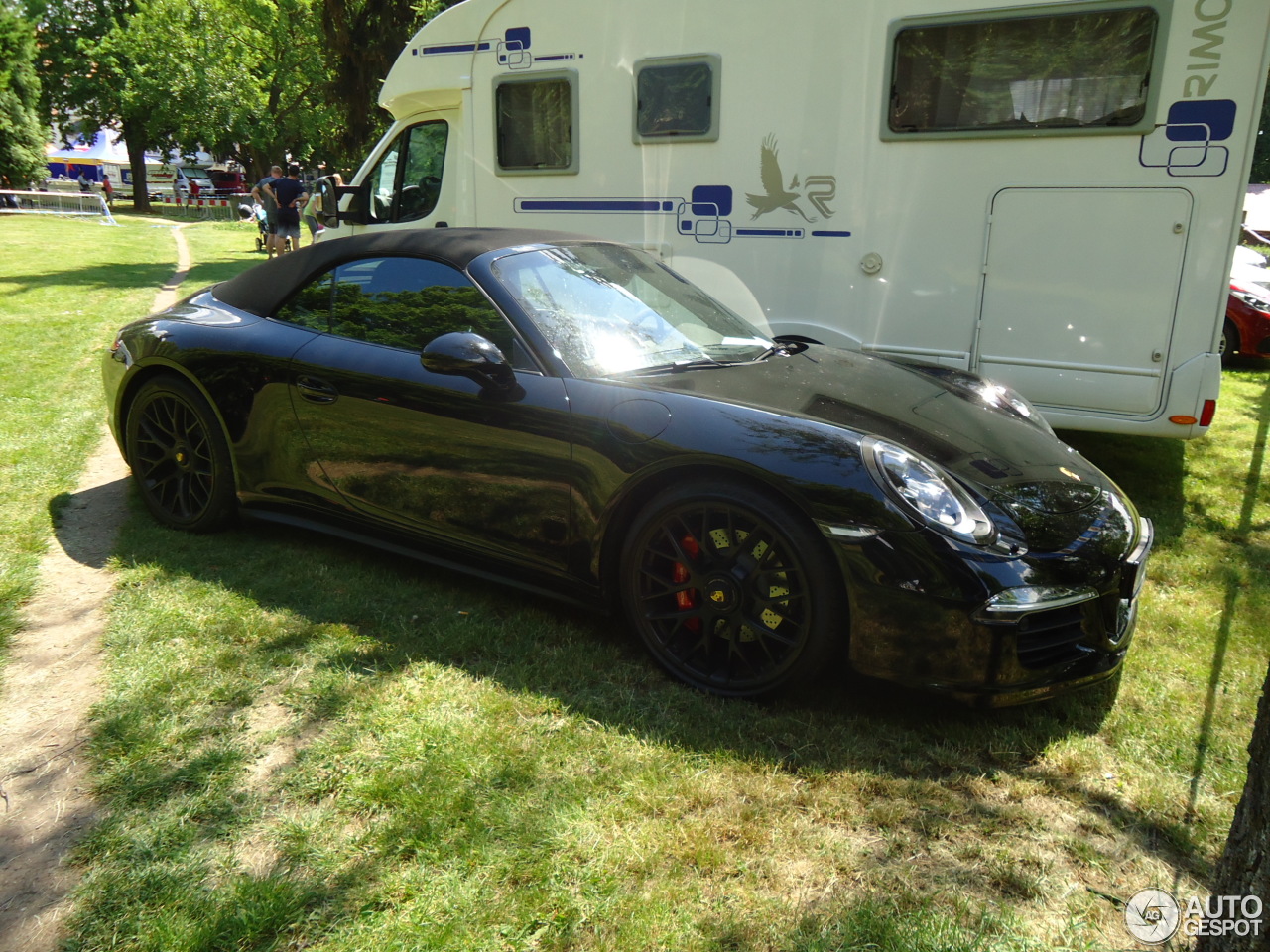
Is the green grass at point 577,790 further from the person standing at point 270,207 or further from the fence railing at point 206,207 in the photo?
the fence railing at point 206,207

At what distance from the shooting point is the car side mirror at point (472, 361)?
10.9 feet

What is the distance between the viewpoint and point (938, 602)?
8.87ft

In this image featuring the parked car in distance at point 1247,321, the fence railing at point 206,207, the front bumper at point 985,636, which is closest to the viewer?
the front bumper at point 985,636

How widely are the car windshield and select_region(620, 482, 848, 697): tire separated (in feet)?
2.25

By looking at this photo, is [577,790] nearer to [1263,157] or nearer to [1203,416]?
[1203,416]

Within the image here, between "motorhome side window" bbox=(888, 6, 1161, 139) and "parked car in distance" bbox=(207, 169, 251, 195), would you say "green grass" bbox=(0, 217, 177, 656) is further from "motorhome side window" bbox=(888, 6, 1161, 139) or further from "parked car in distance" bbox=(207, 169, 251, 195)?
"parked car in distance" bbox=(207, 169, 251, 195)

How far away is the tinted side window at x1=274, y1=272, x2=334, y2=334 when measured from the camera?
13.1ft

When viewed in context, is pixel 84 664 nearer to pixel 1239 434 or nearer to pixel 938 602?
pixel 938 602

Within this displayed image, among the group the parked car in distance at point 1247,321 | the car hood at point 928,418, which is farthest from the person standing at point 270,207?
the car hood at point 928,418

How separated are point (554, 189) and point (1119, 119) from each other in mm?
3708

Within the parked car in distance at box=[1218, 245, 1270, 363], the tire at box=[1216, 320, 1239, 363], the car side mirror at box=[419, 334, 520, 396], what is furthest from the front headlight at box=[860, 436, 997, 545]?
the tire at box=[1216, 320, 1239, 363]

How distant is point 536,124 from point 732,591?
16.2ft

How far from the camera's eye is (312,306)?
4.04m

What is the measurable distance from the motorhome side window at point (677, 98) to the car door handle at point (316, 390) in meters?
3.52
